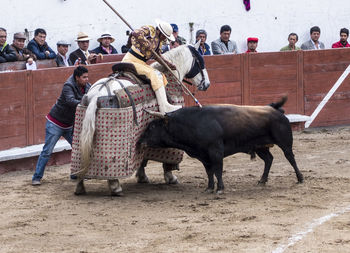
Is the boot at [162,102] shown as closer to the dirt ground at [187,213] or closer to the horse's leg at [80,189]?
the dirt ground at [187,213]

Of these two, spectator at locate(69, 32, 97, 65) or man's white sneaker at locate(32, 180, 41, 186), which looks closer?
man's white sneaker at locate(32, 180, 41, 186)

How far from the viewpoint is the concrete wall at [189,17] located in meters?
11.0

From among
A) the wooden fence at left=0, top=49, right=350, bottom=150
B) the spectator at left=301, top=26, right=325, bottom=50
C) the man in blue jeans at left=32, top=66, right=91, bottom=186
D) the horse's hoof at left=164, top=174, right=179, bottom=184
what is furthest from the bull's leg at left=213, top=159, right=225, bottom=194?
the spectator at left=301, top=26, right=325, bottom=50

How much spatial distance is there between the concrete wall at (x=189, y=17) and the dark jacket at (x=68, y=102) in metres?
2.87

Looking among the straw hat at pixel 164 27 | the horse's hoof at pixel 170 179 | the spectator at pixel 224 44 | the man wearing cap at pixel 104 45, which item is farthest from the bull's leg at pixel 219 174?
the spectator at pixel 224 44

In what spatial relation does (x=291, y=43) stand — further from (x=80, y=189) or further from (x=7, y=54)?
(x=80, y=189)

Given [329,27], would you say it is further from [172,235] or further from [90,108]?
[172,235]

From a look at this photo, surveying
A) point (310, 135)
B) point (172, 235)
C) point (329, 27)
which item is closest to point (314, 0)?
point (329, 27)

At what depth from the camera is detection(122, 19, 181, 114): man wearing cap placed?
7.69 meters

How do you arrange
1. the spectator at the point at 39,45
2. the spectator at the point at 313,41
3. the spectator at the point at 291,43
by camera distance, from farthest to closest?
1. the spectator at the point at 313,41
2. the spectator at the point at 291,43
3. the spectator at the point at 39,45

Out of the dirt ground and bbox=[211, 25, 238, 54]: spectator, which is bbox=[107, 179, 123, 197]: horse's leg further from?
bbox=[211, 25, 238, 54]: spectator

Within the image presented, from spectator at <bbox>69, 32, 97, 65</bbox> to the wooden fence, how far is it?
250 mm

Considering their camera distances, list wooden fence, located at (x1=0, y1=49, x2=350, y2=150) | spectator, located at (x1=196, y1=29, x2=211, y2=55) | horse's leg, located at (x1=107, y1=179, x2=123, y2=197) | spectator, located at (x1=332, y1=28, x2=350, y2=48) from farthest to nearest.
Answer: spectator, located at (x1=332, y1=28, x2=350, y2=48) → spectator, located at (x1=196, y1=29, x2=211, y2=55) → wooden fence, located at (x1=0, y1=49, x2=350, y2=150) → horse's leg, located at (x1=107, y1=179, x2=123, y2=197)

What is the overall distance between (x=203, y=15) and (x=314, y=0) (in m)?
2.50
